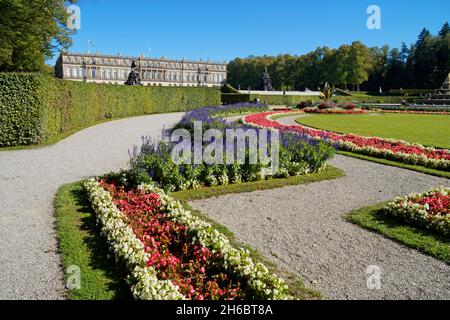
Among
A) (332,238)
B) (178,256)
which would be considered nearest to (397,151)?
(332,238)

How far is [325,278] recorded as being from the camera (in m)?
3.91

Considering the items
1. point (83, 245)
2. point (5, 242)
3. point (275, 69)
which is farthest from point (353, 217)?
point (275, 69)

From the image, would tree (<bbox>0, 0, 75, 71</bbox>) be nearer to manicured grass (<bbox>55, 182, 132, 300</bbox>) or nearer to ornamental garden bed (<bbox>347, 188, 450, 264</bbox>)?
manicured grass (<bbox>55, 182, 132, 300</bbox>)

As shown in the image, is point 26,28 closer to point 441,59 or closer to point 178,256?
point 178,256

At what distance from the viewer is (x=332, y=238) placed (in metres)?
4.98

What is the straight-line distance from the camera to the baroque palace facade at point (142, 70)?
95188 mm

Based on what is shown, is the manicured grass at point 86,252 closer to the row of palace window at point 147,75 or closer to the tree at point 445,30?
the tree at point 445,30

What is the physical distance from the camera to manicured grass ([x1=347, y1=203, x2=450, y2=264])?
4.58 m

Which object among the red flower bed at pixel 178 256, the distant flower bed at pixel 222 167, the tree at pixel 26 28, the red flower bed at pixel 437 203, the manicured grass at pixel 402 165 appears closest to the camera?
the red flower bed at pixel 178 256

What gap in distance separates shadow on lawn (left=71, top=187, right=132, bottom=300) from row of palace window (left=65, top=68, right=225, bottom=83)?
9907 centimetres

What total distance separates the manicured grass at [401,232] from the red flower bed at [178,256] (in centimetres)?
255
